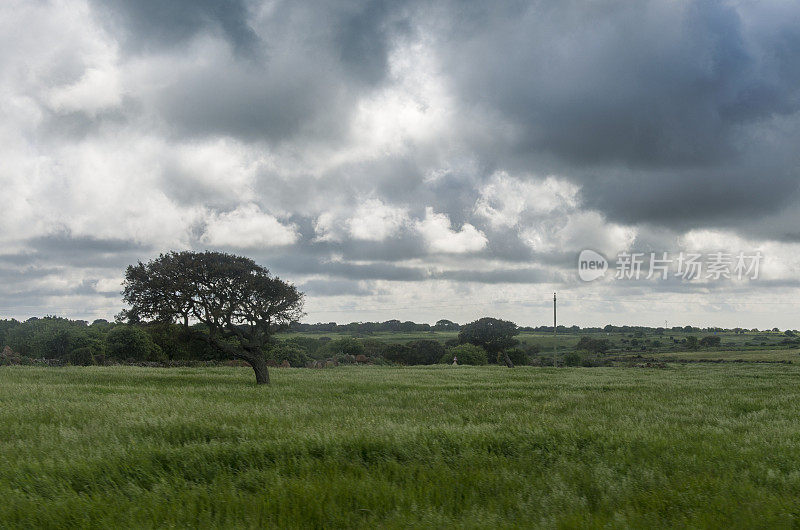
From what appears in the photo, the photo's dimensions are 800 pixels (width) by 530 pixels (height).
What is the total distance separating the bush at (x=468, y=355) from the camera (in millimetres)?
91062

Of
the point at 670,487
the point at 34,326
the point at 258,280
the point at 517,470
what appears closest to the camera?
the point at 670,487

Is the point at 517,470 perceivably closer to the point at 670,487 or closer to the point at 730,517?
the point at 670,487

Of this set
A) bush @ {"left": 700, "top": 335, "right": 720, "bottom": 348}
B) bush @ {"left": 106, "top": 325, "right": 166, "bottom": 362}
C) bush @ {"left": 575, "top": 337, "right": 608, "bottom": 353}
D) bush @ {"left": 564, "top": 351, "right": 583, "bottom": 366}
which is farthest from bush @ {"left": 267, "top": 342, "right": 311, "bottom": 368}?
bush @ {"left": 700, "top": 335, "right": 720, "bottom": 348}

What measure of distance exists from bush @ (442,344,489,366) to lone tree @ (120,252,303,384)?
219ft

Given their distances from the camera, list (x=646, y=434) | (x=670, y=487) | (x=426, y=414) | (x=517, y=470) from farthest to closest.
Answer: (x=426, y=414) < (x=646, y=434) < (x=517, y=470) < (x=670, y=487)

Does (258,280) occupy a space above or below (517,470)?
above

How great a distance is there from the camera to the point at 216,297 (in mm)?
26688

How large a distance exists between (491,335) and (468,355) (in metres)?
15.3

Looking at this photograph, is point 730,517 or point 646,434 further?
point 646,434

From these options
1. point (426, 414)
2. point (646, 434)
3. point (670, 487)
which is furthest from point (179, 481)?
point (646, 434)

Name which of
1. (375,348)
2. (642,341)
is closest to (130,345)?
(375,348)

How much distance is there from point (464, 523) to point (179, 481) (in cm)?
383

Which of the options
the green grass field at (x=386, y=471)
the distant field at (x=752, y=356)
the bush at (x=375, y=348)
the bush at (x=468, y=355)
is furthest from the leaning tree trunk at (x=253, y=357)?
the distant field at (x=752, y=356)

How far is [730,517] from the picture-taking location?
207 inches
